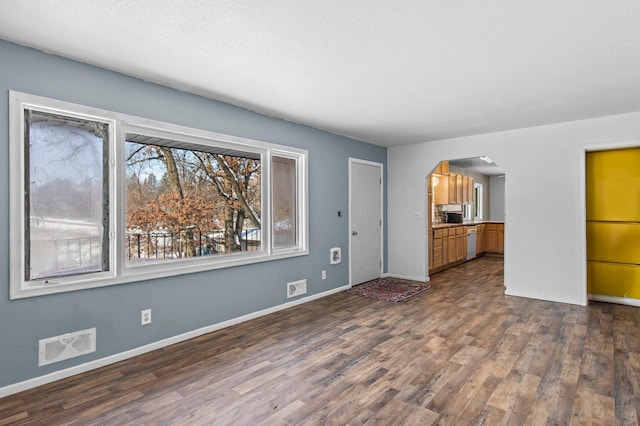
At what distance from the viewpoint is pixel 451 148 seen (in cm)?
557

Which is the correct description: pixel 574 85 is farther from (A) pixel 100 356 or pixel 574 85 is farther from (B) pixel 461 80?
(A) pixel 100 356

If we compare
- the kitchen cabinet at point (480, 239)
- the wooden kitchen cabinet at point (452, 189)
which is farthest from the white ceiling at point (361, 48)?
the kitchen cabinet at point (480, 239)

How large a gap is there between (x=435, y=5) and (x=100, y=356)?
3.54 metres

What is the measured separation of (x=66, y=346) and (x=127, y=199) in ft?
4.13

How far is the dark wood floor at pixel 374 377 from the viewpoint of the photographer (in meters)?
2.11

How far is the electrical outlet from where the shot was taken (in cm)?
300

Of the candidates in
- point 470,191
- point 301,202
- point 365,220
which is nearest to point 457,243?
point 470,191

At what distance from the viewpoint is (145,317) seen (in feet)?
9.91

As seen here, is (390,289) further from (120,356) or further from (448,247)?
(120,356)

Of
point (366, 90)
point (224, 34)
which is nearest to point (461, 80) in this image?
point (366, 90)

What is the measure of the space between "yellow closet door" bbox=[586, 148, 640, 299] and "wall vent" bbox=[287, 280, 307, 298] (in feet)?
13.3

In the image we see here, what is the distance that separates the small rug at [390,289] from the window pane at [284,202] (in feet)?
4.78

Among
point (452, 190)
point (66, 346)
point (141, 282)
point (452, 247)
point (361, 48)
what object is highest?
point (361, 48)

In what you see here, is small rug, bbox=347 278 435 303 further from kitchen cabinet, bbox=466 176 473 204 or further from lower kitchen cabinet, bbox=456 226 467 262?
kitchen cabinet, bbox=466 176 473 204
